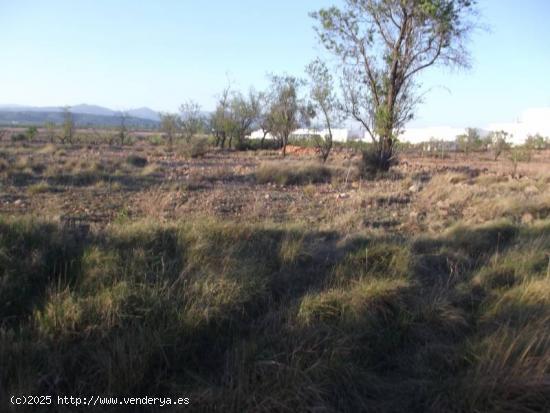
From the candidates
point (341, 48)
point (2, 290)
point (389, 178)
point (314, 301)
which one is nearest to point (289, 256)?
point (314, 301)

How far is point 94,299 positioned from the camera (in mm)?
3777

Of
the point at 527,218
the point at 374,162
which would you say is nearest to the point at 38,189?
the point at 527,218

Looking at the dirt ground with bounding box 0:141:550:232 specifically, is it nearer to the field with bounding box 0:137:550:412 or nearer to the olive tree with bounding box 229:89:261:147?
the field with bounding box 0:137:550:412

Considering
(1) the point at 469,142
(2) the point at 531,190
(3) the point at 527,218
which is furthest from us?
(1) the point at 469,142

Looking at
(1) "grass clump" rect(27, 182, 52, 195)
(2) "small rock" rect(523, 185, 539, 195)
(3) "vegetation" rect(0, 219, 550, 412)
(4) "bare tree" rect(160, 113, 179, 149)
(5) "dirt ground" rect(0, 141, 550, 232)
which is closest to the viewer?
(3) "vegetation" rect(0, 219, 550, 412)

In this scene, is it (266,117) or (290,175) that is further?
(266,117)

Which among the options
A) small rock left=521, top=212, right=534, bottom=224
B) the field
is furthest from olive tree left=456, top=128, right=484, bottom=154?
the field

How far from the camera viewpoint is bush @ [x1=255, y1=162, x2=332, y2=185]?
1528cm

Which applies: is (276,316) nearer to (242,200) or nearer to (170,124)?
(242,200)

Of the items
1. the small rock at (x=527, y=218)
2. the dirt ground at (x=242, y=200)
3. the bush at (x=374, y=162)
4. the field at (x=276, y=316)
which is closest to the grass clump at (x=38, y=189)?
the dirt ground at (x=242, y=200)

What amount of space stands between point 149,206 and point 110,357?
5.42m

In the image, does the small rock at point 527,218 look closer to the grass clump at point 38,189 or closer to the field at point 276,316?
the field at point 276,316

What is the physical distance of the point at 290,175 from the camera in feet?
51.6

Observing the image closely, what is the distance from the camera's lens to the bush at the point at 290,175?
15281mm
